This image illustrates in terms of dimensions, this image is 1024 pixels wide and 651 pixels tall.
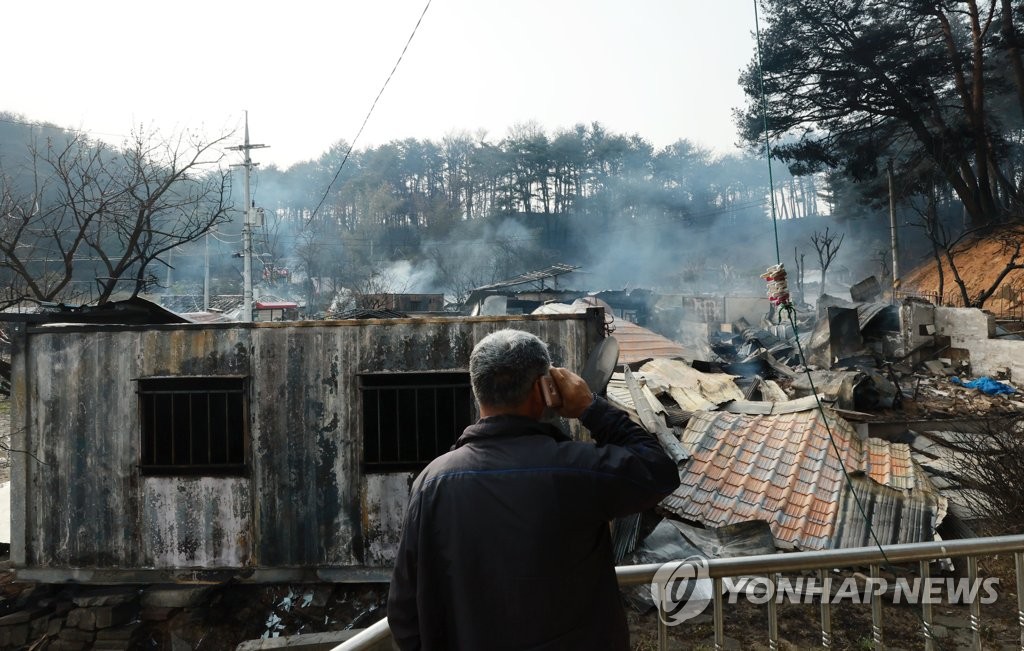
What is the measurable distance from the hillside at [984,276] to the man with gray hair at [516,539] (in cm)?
2118

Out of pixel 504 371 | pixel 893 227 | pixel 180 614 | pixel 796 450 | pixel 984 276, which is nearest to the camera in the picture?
pixel 504 371

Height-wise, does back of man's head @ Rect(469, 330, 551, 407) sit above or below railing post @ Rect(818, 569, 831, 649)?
above

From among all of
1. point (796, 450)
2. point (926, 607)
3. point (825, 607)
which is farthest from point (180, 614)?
point (796, 450)

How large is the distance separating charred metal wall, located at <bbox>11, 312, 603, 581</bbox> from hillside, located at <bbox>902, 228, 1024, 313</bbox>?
1941 centimetres

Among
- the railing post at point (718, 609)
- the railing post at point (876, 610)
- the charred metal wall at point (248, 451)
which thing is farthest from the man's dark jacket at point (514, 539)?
the charred metal wall at point (248, 451)

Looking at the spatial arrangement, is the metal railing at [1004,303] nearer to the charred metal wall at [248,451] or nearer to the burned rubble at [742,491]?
the burned rubble at [742,491]

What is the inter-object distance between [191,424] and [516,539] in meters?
5.97

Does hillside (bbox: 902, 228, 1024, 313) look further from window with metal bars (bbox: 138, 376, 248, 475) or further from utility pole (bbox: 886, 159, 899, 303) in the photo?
window with metal bars (bbox: 138, 376, 248, 475)

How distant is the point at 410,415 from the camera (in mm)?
6367

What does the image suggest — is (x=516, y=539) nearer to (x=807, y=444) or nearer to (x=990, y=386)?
(x=807, y=444)

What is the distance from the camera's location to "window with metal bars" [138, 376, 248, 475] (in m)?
6.34

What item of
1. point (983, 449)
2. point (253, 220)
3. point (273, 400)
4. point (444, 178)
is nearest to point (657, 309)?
point (253, 220)

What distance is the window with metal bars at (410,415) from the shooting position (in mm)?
6352

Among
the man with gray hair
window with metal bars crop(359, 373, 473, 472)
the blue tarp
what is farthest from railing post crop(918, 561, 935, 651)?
the blue tarp
